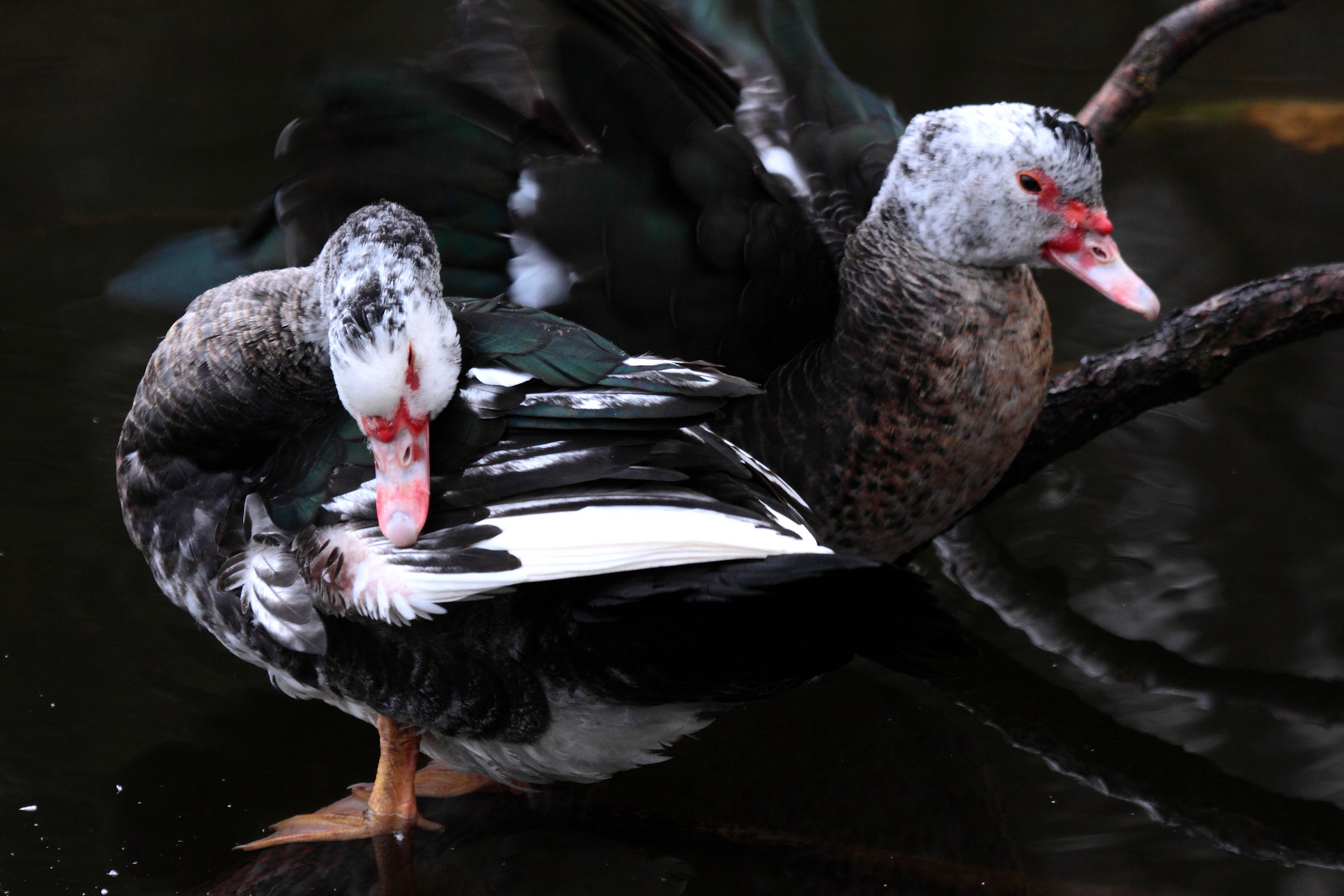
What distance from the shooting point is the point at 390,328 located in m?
1.74

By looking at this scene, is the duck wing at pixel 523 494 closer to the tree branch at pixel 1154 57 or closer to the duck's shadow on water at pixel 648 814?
the duck's shadow on water at pixel 648 814

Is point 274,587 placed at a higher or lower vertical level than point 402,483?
lower

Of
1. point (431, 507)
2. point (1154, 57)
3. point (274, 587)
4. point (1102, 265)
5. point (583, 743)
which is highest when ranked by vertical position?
point (1154, 57)

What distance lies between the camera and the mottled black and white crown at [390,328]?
5.69 feet

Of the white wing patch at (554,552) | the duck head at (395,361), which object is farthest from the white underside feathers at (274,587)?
the duck head at (395,361)

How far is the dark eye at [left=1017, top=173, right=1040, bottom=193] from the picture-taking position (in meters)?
2.20

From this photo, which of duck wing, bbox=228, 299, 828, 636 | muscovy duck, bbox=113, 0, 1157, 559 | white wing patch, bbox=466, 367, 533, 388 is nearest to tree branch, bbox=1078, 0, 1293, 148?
muscovy duck, bbox=113, 0, 1157, 559

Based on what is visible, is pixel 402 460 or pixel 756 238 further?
pixel 756 238

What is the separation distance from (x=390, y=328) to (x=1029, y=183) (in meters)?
1.10

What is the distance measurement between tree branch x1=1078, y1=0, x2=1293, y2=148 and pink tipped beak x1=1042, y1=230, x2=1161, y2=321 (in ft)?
2.65

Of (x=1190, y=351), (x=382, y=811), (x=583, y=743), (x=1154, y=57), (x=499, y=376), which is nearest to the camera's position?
(x=499, y=376)

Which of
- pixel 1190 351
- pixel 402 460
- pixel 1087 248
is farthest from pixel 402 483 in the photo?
pixel 1190 351

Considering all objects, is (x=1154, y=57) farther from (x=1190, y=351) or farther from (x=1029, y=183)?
(x=1029, y=183)

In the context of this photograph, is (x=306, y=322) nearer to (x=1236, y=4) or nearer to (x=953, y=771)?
(x=953, y=771)
